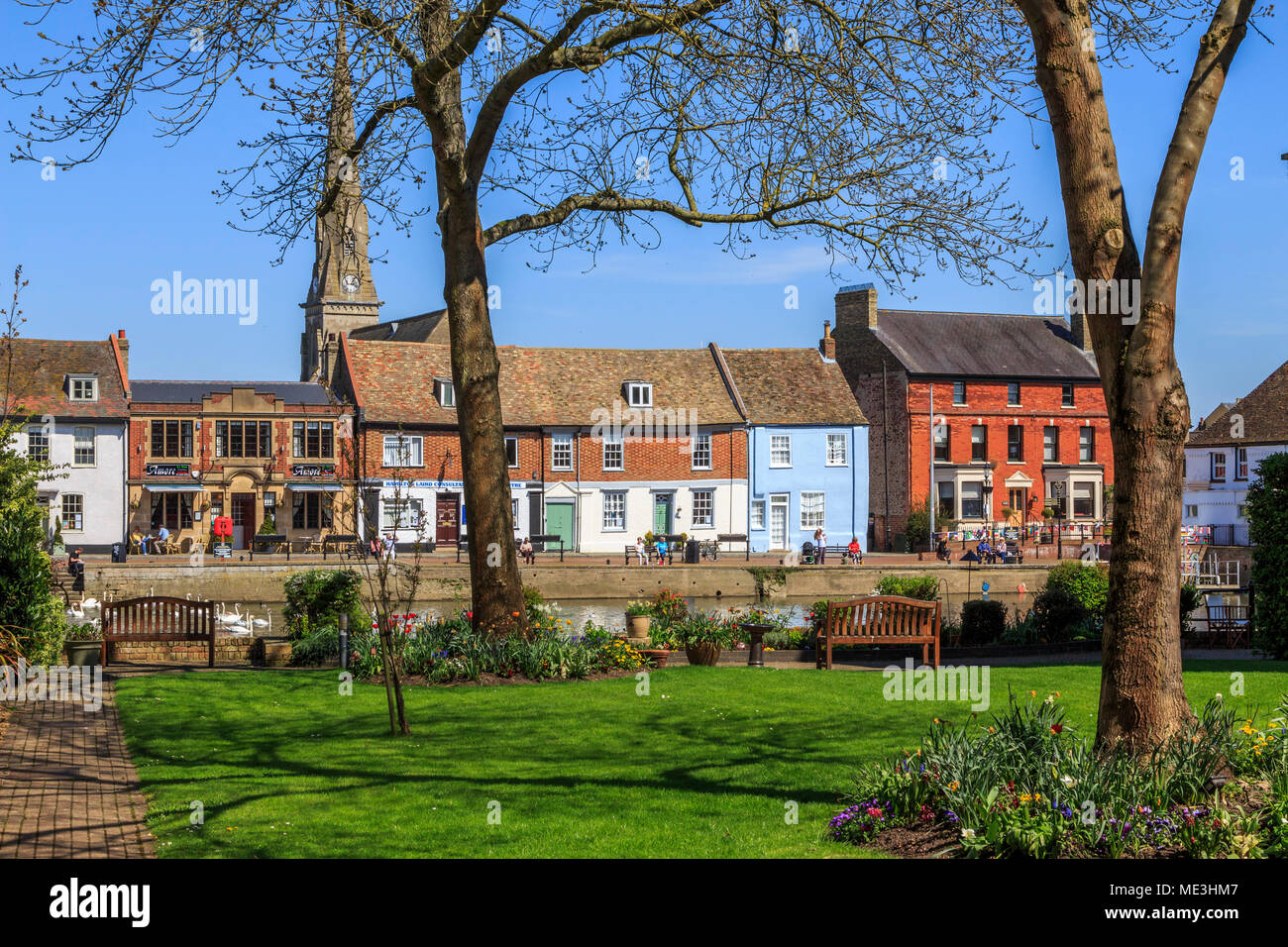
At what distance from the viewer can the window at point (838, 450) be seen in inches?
2356

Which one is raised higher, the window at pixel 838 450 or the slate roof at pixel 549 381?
the slate roof at pixel 549 381

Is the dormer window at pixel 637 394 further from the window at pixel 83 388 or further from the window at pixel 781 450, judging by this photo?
the window at pixel 83 388

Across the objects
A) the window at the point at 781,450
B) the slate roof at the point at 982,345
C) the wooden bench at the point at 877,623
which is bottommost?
the wooden bench at the point at 877,623

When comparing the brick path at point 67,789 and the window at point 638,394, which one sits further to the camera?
the window at point 638,394

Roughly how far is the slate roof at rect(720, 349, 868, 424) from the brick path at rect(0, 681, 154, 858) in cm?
4798

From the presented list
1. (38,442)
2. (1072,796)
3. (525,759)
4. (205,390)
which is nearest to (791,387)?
(205,390)

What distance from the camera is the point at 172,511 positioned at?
185 feet

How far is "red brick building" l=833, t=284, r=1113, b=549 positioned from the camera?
6147cm

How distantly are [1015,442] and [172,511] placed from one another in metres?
42.8

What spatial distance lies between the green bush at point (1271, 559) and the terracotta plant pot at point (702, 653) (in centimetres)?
881

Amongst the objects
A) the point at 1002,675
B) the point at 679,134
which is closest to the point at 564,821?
the point at 1002,675

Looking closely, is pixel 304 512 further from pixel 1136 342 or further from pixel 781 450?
pixel 1136 342

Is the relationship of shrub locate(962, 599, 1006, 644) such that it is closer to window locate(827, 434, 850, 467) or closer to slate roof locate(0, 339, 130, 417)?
window locate(827, 434, 850, 467)

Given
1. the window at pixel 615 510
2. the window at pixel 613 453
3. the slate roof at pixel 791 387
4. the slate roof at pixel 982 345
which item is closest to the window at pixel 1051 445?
the slate roof at pixel 982 345
